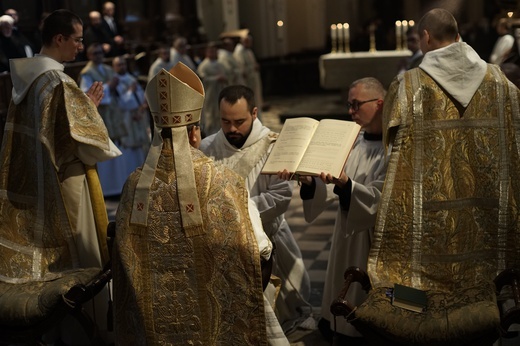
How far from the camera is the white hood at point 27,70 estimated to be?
4.54 m

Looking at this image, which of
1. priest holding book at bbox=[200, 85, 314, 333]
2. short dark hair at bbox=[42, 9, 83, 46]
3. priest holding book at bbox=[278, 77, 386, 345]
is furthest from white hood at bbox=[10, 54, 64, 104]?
priest holding book at bbox=[278, 77, 386, 345]

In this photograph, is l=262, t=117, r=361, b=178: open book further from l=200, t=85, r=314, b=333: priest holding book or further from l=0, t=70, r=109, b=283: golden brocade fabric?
l=0, t=70, r=109, b=283: golden brocade fabric

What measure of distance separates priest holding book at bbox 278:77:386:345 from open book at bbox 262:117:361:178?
0.13 m

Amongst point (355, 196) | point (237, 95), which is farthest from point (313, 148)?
point (237, 95)

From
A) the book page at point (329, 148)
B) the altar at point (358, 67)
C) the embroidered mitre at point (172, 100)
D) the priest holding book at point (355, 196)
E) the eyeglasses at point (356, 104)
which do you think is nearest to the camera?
the embroidered mitre at point (172, 100)

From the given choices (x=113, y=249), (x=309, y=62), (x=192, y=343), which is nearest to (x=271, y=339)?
(x=192, y=343)

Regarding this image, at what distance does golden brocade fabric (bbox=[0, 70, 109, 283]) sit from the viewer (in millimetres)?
Answer: 4477

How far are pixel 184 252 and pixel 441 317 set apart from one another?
117cm

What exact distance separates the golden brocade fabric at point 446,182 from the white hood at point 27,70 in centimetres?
197

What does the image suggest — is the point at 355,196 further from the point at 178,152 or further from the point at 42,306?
the point at 42,306

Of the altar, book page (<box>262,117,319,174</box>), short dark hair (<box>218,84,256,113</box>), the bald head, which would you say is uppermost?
the bald head

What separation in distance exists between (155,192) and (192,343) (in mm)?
653

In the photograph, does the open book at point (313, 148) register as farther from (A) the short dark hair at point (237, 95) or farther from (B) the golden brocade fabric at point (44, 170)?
(B) the golden brocade fabric at point (44, 170)

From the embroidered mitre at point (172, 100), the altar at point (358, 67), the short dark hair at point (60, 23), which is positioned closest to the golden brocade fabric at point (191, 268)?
the embroidered mitre at point (172, 100)
